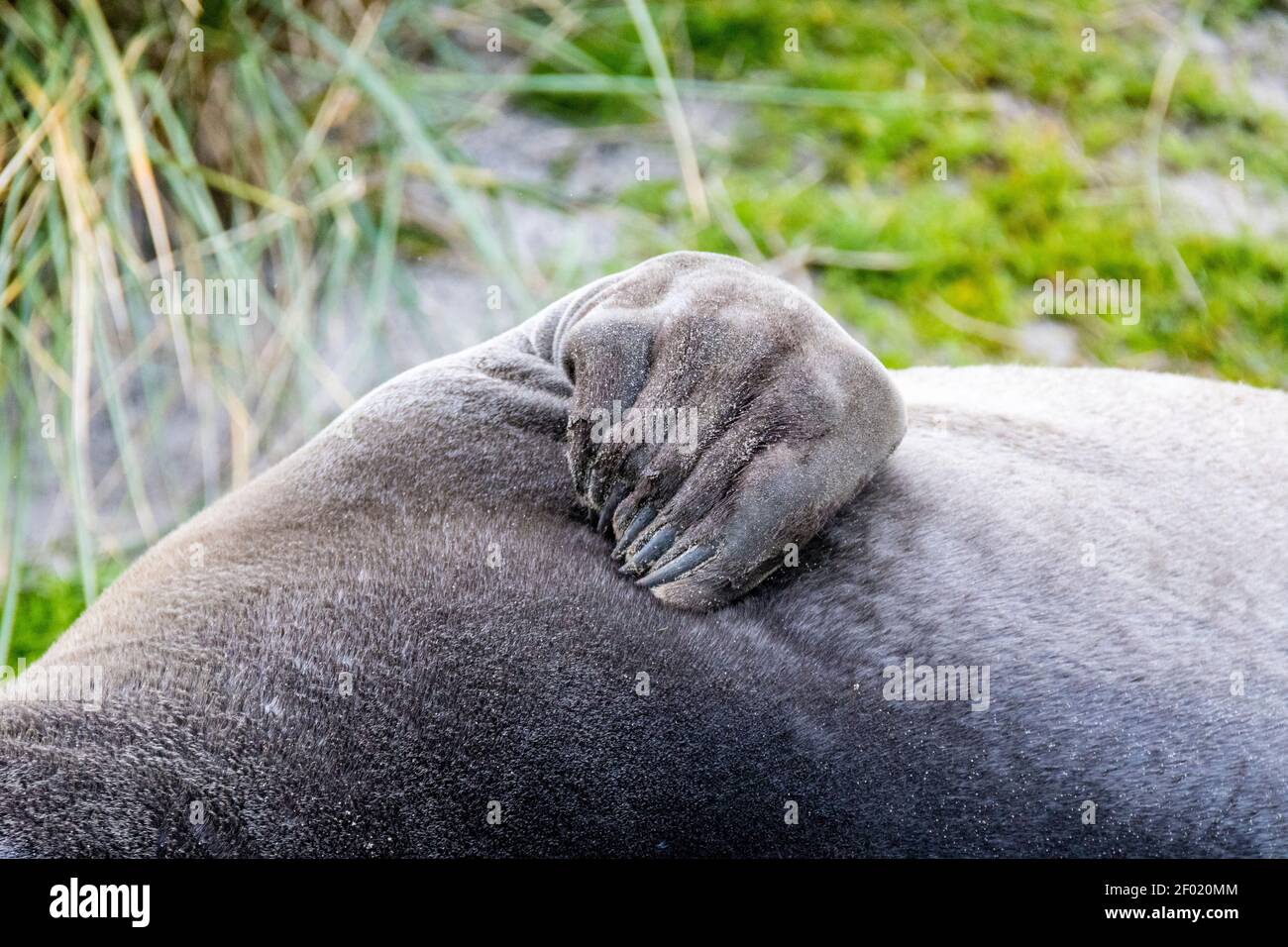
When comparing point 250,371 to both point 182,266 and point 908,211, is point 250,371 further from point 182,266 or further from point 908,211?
point 908,211

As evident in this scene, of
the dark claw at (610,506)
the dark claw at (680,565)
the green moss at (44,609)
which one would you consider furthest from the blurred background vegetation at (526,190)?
the dark claw at (680,565)

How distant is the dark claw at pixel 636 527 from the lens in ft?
5.31

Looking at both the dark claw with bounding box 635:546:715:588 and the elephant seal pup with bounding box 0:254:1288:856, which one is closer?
the elephant seal pup with bounding box 0:254:1288:856

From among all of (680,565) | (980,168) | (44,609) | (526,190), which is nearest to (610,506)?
(680,565)

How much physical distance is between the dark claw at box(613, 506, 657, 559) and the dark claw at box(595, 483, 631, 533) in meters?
0.04

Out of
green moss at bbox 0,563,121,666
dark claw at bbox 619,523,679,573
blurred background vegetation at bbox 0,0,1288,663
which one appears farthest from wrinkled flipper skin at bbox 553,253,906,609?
green moss at bbox 0,563,121,666

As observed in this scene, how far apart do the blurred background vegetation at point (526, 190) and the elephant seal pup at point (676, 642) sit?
1284mm

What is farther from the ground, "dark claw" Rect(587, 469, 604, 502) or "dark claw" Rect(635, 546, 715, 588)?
"dark claw" Rect(587, 469, 604, 502)

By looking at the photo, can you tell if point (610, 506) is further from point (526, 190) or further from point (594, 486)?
point (526, 190)

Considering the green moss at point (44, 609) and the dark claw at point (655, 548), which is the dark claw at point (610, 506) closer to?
the dark claw at point (655, 548)

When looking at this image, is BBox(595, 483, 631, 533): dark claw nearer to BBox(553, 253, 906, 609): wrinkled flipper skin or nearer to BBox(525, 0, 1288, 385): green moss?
BBox(553, 253, 906, 609): wrinkled flipper skin

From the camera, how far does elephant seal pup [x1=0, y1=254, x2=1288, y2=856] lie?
1449 mm

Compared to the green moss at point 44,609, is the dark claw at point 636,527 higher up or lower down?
higher up

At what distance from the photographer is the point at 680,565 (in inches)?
61.6
